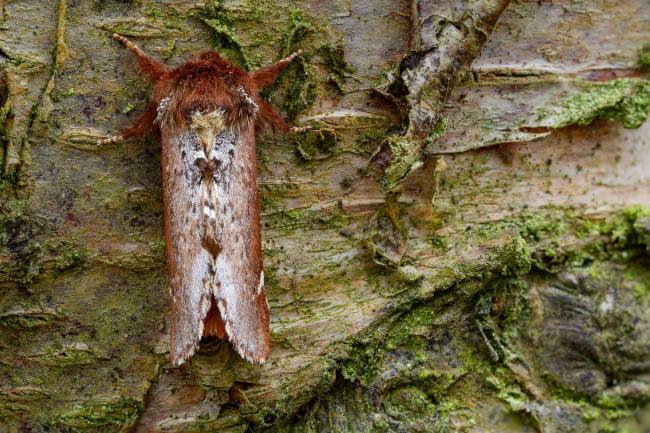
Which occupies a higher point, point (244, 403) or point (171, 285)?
point (171, 285)

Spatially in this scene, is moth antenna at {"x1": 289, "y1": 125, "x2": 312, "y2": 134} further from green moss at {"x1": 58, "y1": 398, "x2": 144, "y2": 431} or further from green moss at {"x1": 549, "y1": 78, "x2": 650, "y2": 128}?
green moss at {"x1": 58, "y1": 398, "x2": 144, "y2": 431}

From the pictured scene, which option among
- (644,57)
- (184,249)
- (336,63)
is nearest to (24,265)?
(184,249)

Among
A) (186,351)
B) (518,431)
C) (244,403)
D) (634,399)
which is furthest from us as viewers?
(634,399)

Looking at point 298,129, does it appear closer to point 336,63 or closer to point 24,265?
point 336,63

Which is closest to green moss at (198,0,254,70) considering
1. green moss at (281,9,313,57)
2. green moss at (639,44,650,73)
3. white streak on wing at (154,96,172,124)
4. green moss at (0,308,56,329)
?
green moss at (281,9,313,57)

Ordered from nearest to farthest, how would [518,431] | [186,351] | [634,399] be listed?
1. [186,351]
2. [518,431]
3. [634,399]

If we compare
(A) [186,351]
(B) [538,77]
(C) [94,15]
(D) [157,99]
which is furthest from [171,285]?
(B) [538,77]

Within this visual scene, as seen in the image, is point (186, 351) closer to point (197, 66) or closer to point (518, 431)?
point (197, 66)
